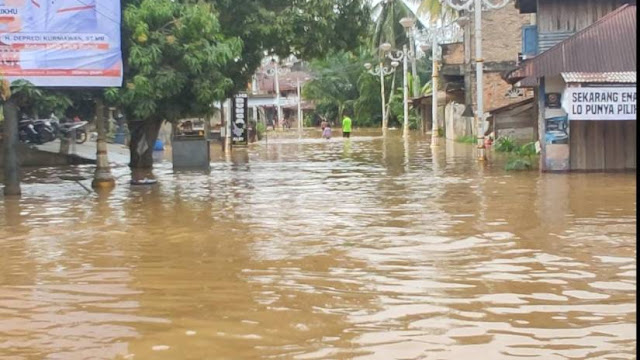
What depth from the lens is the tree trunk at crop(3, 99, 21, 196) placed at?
50.0 ft

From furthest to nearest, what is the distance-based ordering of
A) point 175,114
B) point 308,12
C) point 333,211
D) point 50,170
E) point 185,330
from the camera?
point 50,170
point 308,12
point 175,114
point 333,211
point 185,330

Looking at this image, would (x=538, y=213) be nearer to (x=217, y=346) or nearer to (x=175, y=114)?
(x=217, y=346)

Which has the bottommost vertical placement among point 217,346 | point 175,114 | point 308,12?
point 217,346

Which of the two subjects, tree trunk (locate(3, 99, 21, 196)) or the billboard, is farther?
tree trunk (locate(3, 99, 21, 196))

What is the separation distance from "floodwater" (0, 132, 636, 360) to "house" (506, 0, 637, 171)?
3.09 m

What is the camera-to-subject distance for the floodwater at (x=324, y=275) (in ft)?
17.6

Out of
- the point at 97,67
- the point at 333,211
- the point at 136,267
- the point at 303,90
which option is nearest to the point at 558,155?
the point at 333,211

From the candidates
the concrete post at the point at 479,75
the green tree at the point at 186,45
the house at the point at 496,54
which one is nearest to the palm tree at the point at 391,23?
the house at the point at 496,54

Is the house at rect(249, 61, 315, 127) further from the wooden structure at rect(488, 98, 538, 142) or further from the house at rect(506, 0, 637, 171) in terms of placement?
the house at rect(506, 0, 637, 171)

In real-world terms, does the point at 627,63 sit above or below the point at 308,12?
below

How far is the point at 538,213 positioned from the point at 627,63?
25.2ft

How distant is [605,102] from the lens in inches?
688

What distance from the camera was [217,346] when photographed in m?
5.30

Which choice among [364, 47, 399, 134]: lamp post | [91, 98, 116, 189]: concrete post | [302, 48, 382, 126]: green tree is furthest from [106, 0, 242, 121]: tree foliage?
[302, 48, 382, 126]: green tree
